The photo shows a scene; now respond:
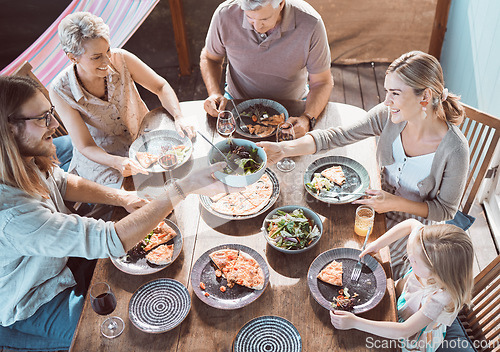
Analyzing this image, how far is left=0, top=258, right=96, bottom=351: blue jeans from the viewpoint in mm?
1960

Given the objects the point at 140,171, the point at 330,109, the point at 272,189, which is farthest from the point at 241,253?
the point at 330,109

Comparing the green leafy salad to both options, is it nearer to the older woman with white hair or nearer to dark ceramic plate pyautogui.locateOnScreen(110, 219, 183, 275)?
dark ceramic plate pyautogui.locateOnScreen(110, 219, 183, 275)

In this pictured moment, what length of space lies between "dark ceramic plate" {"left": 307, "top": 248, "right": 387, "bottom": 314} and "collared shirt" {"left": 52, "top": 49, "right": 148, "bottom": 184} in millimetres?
1311

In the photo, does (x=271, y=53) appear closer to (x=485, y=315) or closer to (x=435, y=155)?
(x=435, y=155)

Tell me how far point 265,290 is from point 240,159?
55cm

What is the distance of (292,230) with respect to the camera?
1896 millimetres

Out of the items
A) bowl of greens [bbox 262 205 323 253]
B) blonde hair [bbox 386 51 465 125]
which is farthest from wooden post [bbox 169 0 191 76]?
bowl of greens [bbox 262 205 323 253]

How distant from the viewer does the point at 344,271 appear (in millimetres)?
1809

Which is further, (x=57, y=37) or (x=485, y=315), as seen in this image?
(x=57, y=37)

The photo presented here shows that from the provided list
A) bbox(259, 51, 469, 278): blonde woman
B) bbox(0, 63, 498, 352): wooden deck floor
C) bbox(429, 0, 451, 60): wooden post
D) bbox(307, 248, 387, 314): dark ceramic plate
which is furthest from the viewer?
bbox(0, 63, 498, 352): wooden deck floor

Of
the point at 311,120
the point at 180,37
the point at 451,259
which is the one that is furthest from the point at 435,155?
the point at 180,37

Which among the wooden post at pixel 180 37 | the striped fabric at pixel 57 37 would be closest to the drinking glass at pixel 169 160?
the striped fabric at pixel 57 37

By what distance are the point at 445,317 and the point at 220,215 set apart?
962 millimetres

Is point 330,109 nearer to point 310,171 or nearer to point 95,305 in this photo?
point 310,171
